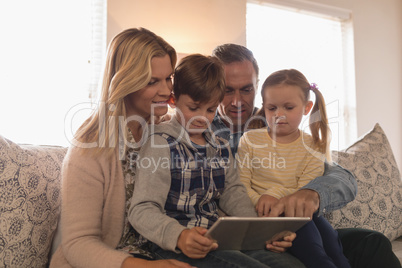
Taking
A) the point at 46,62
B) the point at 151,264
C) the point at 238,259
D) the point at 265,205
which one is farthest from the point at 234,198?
the point at 46,62

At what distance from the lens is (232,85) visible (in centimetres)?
184

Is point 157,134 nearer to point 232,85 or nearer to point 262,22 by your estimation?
point 232,85

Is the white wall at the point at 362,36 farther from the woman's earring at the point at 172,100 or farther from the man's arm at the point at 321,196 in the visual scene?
the man's arm at the point at 321,196

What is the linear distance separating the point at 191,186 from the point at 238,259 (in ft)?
0.92

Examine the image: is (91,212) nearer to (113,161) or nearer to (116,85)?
(113,161)

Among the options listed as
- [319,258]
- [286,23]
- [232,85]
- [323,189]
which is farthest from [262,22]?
[319,258]

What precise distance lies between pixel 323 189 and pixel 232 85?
61 cm

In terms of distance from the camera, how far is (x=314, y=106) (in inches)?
68.3

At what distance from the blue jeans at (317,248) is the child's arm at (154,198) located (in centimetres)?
43

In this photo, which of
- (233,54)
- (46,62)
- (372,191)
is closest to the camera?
(233,54)

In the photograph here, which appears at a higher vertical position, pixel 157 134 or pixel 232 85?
pixel 232 85

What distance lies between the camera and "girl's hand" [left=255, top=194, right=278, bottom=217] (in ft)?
4.66

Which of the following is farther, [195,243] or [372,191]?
[372,191]

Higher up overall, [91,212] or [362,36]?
[362,36]
